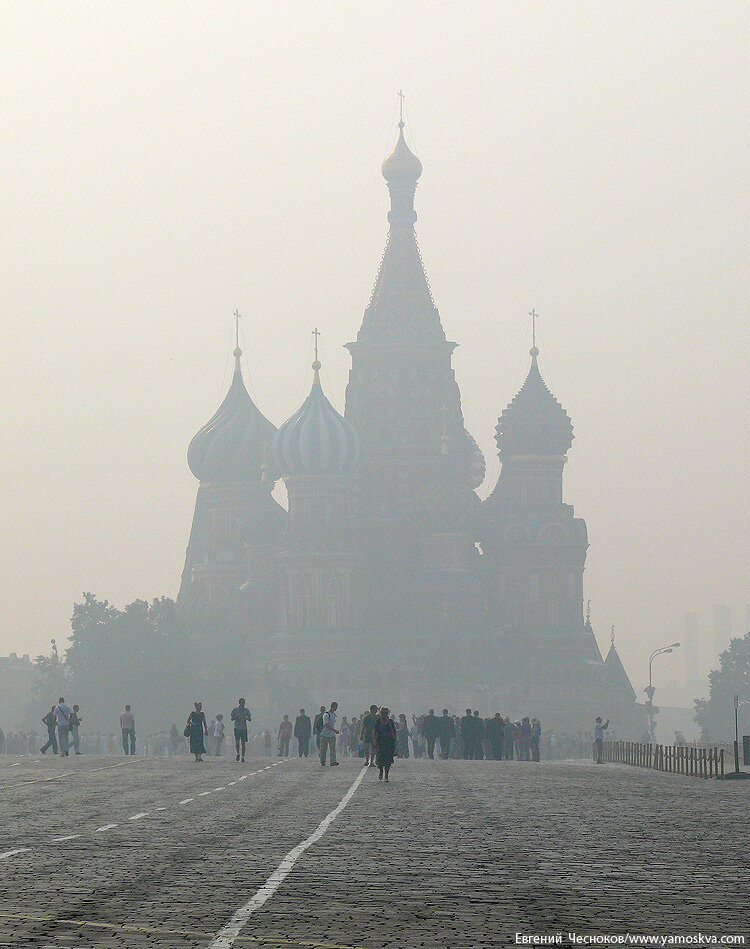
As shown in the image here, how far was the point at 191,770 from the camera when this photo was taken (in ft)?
137

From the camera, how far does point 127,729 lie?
58.3 m

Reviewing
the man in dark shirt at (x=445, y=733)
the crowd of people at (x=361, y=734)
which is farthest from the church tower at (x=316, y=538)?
the man in dark shirt at (x=445, y=733)

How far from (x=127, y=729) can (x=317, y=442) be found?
91.4 m

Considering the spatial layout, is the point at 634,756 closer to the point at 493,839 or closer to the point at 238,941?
the point at 493,839

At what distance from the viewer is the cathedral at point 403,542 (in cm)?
14488

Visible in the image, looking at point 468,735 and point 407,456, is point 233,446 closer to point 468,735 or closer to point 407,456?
point 407,456

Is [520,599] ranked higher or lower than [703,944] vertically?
higher

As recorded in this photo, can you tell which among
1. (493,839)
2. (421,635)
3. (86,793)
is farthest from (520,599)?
(493,839)

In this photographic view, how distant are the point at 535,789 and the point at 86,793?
7.54 meters

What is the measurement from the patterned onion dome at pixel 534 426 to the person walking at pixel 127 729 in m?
99.5

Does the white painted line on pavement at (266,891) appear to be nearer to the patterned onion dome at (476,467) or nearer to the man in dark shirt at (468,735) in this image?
the man in dark shirt at (468,735)

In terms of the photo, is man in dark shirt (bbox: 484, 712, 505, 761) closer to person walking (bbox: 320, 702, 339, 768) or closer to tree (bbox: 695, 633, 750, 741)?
person walking (bbox: 320, 702, 339, 768)

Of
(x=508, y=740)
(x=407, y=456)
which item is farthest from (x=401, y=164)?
(x=508, y=740)

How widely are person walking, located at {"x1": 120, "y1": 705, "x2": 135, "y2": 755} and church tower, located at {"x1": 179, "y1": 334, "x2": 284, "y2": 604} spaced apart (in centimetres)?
9736
